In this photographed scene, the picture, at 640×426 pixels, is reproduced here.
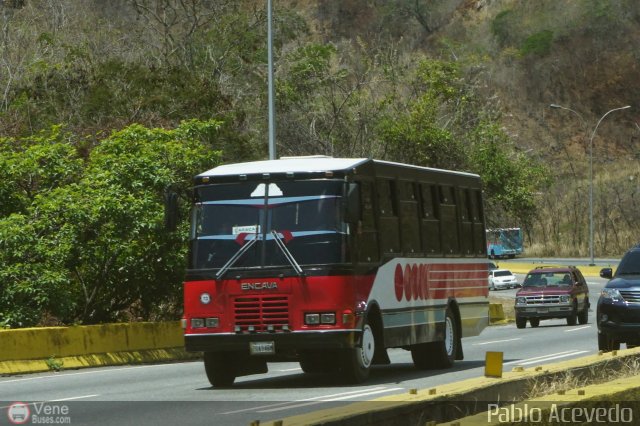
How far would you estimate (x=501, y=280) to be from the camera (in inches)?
2827

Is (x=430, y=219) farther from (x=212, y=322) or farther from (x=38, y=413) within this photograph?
(x=38, y=413)

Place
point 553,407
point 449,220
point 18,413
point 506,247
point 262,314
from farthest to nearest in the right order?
point 506,247, point 449,220, point 262,314, point 18,413, point 553,407

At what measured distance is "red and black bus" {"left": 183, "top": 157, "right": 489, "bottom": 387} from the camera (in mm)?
17922

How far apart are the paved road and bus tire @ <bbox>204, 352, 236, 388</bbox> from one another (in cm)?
21

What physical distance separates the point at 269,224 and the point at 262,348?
1.60 meters

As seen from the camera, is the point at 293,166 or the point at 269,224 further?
the point at 293,166

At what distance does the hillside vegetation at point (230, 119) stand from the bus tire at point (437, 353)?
6.70 meters

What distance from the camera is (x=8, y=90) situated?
46594mm

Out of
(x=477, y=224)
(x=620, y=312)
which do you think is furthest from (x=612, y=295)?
(x=477, y=224)

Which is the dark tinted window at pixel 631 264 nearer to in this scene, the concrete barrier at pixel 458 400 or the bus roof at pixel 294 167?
the bus roof at pixel 294 167

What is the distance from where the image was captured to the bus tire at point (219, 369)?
1881cm

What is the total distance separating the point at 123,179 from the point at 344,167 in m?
9.62

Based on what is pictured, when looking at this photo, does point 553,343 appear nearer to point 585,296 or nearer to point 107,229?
point 107,229

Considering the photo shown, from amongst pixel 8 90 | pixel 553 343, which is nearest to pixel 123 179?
pixel 553 343
